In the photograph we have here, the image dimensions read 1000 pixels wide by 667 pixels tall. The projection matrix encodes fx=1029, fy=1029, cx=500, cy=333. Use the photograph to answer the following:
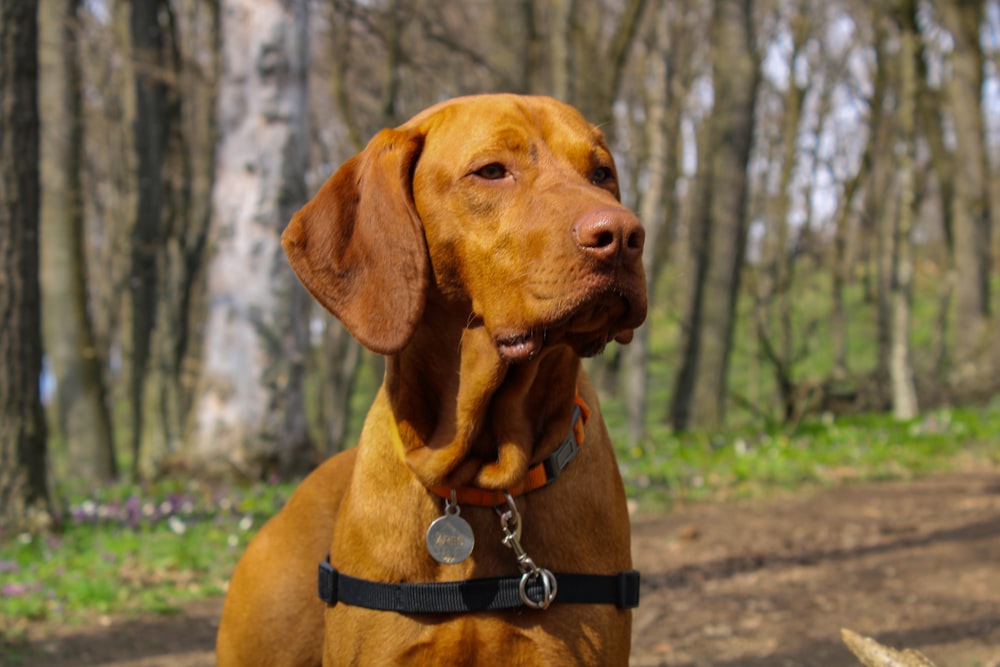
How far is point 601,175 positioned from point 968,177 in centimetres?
1455

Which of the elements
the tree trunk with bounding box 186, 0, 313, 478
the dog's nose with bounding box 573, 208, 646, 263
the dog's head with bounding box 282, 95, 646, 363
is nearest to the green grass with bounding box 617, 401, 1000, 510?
the tree trunk with bounding box 186, 0, 313, 478

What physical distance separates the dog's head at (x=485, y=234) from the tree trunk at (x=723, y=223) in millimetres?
8755

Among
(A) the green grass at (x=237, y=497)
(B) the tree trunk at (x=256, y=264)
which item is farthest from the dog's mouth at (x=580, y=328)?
(B) the tree trunk at (x=256, y=264)

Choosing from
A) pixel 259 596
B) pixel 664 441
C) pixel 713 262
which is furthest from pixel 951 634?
pixel 713 262

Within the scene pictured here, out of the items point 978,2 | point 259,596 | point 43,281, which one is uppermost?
point 978,2

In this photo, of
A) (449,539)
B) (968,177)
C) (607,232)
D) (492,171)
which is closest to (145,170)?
(492,171)

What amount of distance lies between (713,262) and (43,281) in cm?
744

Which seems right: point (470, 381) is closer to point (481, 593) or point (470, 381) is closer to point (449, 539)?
point (449, 539)

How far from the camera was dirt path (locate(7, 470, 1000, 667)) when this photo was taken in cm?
459

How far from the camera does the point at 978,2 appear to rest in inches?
632

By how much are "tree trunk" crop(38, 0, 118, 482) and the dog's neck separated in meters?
9.08

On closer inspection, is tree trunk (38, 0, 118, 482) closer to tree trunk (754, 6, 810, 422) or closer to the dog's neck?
tree trunk (754, 6, 810, 422)

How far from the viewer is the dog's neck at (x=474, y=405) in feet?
8.99

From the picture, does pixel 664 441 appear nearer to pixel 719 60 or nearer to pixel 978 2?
pixel 719 60
